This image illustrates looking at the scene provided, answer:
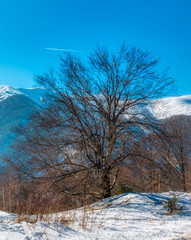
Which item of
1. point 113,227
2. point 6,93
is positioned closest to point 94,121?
point 113,227

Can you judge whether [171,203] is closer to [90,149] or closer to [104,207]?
[104,207]

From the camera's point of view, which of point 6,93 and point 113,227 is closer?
point 113,227

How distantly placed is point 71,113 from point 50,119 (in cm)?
66

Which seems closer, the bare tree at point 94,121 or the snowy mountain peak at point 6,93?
the bare tree at point 94,121

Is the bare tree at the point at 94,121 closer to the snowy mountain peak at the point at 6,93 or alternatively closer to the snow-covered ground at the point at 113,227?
the snow-covered ground at the point at 113,227

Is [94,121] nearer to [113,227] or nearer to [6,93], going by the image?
[113,227]

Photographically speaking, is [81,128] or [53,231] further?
[81,128]

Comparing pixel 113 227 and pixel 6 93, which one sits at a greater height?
pixel 6 93

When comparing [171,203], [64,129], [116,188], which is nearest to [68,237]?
[171,203]

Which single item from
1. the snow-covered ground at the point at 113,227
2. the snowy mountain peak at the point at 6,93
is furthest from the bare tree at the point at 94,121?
the snowy mountain peak at the point at 6,93

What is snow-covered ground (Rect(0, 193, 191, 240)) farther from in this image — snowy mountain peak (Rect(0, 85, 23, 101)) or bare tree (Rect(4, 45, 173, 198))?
snowy mountain peak (Rect(0, 85, 23, 101))

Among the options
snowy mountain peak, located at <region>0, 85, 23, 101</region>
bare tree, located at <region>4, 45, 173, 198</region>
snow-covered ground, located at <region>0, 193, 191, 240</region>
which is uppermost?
snowy mountain peak, located at <region>0, 85, 23, 101</region>

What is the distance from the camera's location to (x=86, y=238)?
2.54m

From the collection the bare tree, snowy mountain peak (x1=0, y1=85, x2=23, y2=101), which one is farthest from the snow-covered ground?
snowy mountain peak (x1=0, y1=85, x2=23, y2=101)
